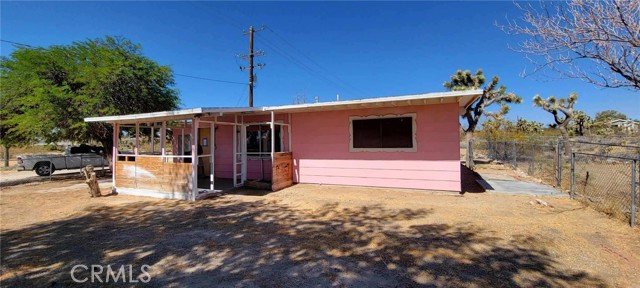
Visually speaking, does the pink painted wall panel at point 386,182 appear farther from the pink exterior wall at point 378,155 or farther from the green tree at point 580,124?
the green tree at point 580,124

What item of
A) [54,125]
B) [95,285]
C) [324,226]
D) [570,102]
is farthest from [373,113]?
[570,102]

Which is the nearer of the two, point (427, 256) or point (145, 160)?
point (427, 256)

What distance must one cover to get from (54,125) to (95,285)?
33.7 feet

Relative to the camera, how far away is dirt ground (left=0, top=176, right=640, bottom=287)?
9.93ft

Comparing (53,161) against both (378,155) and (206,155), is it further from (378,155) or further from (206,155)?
(378,155)

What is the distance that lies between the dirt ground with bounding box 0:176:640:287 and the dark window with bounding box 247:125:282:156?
3.09 m

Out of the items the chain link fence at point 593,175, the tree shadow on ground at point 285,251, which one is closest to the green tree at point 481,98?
the chain link fence at point 593,175

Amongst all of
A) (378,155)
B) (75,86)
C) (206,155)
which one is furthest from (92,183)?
(378,155)

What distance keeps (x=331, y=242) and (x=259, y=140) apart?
6353 mm

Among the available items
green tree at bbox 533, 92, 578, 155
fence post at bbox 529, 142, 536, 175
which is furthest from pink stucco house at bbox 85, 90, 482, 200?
green tree at bbox 533, 92, 578, 155

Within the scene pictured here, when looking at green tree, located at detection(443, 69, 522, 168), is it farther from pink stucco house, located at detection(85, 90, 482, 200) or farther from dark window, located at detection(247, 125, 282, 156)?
dark window, located at detection(247, 125, 282, 156)

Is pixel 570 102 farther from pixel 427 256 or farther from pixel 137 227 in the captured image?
pixel 137 227

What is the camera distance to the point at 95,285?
9.63 ft

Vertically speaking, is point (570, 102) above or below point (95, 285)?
above
